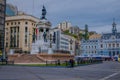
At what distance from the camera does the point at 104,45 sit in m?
136

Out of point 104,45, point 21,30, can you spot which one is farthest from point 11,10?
point 104,45

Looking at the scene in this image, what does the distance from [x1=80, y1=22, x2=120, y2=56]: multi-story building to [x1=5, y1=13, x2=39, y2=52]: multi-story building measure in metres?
31.2

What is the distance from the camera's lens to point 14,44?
130 m

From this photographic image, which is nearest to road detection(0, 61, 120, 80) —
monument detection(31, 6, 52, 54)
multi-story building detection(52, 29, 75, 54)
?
monument detection(31, 6, 52, 54)

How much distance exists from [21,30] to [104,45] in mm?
41052

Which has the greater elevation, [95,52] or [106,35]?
[106,35]

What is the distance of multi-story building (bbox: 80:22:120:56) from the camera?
435ft

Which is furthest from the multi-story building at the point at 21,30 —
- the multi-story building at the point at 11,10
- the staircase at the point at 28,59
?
the staircase at the point at 28,59

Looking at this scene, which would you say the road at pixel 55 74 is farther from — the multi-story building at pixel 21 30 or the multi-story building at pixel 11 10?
the multi-story building at pixel 11 10

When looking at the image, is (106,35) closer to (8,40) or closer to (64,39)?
(64,39)

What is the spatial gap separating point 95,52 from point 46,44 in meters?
79.8

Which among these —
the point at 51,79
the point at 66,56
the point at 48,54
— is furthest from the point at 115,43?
the point at 51,79

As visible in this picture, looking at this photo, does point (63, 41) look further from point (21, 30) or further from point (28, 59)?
point (28, 59)

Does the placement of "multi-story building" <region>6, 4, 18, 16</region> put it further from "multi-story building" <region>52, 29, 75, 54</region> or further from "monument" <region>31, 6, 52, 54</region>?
"monument" <region>31, 6, 52, 54</region>
